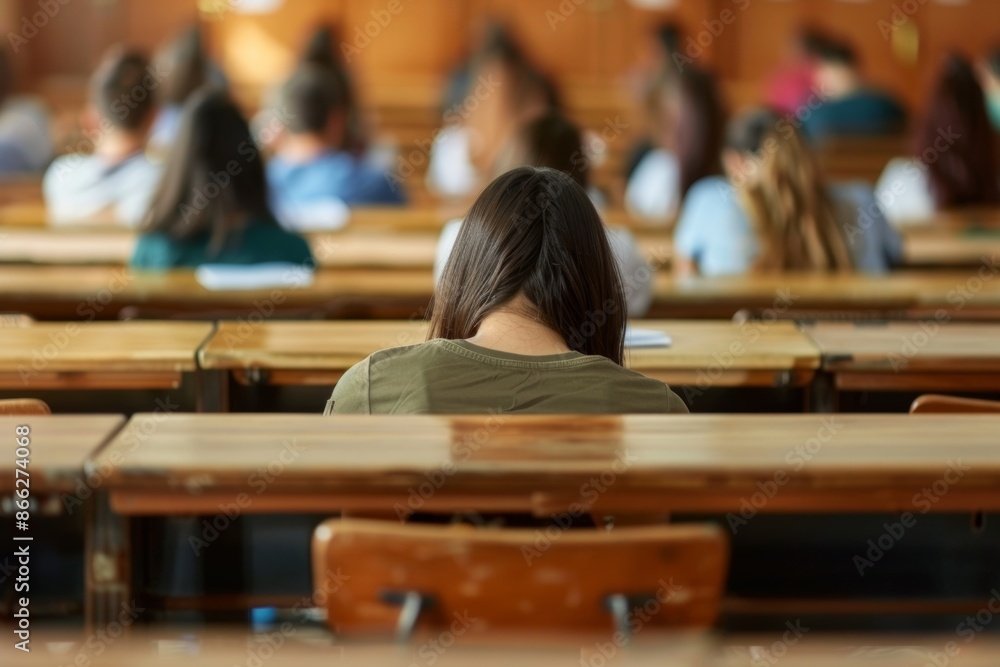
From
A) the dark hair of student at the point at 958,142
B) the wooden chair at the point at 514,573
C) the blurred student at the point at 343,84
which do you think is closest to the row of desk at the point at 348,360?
the wooden chair at the point at 514,573

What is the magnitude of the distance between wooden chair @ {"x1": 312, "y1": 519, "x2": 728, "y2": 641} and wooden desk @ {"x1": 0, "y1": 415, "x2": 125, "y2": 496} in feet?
1.27

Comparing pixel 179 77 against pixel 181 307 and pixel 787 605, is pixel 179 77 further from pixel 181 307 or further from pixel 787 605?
pixel 787 605

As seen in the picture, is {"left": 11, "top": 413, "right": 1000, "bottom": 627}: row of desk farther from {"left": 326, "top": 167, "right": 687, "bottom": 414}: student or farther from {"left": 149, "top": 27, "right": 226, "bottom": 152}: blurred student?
{"left": 149, "top": 27, "right": 226, "bottom": 152}: blurred student

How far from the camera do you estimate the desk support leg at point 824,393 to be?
8.46ft

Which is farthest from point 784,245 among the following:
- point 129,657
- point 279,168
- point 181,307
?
point 129,657

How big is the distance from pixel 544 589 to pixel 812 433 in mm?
603

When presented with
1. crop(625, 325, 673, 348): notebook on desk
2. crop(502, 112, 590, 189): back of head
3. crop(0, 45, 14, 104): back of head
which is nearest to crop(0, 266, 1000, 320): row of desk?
crop(502, 112, 590, 189): back of head

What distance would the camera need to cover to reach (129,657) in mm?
1119

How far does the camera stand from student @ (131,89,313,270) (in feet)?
11.6

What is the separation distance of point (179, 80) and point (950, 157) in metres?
3.84

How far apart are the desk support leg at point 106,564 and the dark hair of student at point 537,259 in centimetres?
56

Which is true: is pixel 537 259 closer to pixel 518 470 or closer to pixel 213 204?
pixel 518 470

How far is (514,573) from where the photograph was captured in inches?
52.7

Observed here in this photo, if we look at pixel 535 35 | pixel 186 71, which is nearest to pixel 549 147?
pixel 186 71
